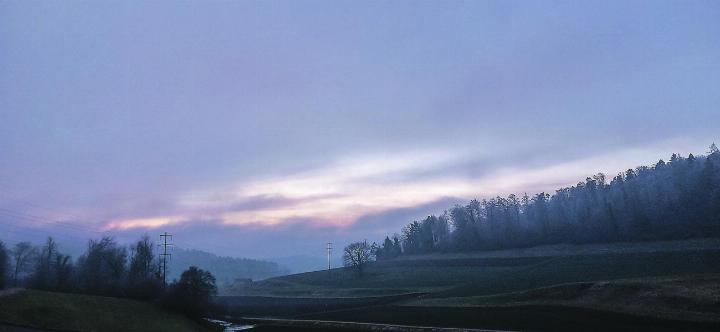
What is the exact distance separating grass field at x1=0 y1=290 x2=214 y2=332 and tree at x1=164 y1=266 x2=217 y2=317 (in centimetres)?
229

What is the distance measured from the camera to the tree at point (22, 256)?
13560 cm

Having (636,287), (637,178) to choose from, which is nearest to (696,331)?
(636,287)

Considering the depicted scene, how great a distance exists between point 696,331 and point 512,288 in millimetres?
45905

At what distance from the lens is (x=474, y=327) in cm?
5319

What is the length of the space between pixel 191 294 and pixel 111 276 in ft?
128

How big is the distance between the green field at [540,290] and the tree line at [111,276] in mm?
18554

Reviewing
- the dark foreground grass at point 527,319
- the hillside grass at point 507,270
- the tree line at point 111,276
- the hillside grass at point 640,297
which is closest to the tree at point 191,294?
the tree line at point 111,276

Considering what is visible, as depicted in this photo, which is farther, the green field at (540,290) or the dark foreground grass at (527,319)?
the green field at (540,290)

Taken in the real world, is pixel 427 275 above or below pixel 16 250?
below

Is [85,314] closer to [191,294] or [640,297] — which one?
[191,294]

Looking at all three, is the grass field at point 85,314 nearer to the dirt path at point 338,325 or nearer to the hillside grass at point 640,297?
the dirt path at point 338,325

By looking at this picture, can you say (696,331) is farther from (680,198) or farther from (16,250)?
(16,250)

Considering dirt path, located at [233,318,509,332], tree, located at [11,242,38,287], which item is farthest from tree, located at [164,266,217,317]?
tree, located at [11,242,38,287]

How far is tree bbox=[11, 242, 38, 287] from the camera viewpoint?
135600 mm
